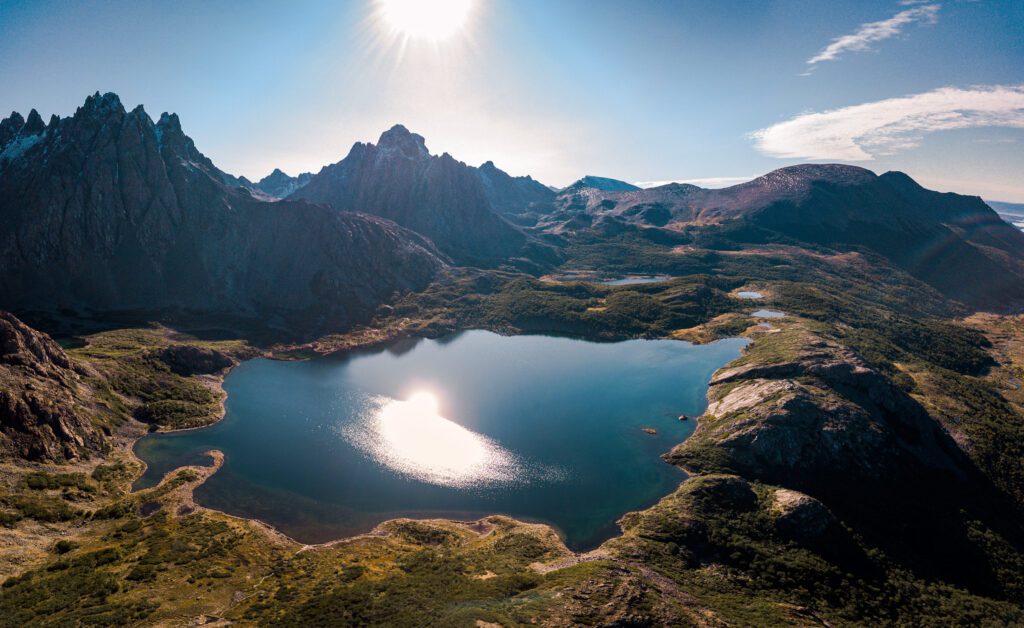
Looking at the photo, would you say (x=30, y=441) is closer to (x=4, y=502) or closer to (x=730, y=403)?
(x=4, y=502)

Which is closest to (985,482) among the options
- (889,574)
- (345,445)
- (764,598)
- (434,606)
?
(889,574)

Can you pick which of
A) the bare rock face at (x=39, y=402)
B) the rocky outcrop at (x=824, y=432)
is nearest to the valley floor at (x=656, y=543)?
the rocky outcrop at (x=824, y=432)

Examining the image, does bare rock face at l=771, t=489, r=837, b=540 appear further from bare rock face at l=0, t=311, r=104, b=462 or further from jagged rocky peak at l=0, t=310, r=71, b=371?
jagged rocky peak at l=0, t=310, r=71, b=371

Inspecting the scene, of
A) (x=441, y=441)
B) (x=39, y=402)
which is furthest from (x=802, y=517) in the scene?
(x=39, y=402)

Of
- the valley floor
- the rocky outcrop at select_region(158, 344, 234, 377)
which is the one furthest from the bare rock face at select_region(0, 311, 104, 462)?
the rocky outcrop at select_region(158, 344, 234, 377)

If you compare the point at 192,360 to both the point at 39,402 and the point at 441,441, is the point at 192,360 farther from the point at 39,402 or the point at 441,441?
the point at 441,441

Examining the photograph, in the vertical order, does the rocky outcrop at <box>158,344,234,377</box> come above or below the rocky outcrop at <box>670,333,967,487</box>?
above
